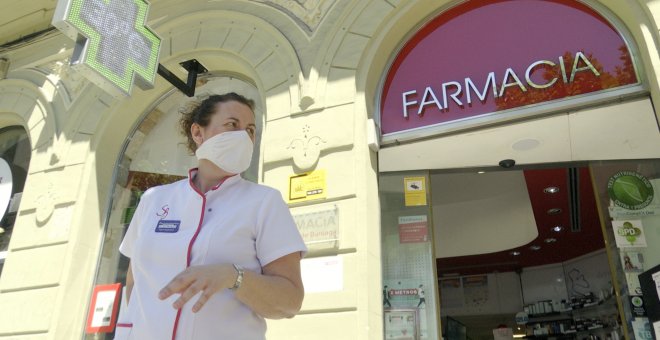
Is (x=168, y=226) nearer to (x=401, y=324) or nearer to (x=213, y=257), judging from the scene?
(x=213, y=257)

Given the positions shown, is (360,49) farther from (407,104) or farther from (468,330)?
(468,330)

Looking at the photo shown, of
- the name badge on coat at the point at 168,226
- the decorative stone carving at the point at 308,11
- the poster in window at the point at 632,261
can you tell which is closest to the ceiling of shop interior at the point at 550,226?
the poster in window at the point at 632,261

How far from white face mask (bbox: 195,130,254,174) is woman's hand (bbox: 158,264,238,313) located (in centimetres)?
59

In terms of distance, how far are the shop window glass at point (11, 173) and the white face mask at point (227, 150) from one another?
5280mm

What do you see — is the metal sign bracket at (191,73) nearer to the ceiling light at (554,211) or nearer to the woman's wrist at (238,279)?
the woman's wrist at (238,279)

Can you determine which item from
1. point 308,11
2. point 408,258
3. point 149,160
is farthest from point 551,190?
point 149,160

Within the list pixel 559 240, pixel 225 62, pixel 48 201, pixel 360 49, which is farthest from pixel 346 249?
pixel 559 240

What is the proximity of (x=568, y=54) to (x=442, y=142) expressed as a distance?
1212 mm

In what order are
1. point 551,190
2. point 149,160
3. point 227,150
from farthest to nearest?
1. point 551,190
2. point 149,160
3. point 227,150

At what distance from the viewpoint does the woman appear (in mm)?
1420

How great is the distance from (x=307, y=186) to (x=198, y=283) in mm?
2918

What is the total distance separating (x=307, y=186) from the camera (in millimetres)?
4195

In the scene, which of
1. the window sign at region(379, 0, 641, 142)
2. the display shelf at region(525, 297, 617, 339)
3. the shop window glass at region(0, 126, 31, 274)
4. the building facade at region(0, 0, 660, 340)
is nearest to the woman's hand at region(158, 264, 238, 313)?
the building facade at region(0, 0, 660, 340)

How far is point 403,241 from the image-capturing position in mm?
4352
